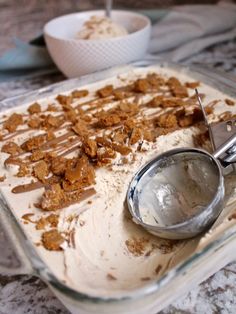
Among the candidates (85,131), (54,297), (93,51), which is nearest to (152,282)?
(54,297)

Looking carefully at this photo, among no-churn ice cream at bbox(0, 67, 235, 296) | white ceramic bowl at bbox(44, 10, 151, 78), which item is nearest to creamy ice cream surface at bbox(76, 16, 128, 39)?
white ceramic bowl at bbox(44, 10, 151, 78)

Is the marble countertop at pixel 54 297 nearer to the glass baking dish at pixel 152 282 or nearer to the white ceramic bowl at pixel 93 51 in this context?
the glass baking dish at pixel 152 282

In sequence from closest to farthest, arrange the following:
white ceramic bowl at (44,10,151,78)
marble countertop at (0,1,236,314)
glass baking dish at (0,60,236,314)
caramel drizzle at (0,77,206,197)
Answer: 1. glass baking dish at (0,60,236,314)
2. marble countertop at (0,1,236,314)
3. caramel drizzle at (0,77,206,197)
4. white ceramic bowl at (44,10,151,78)

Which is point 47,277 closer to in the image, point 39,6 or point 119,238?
point 119,238

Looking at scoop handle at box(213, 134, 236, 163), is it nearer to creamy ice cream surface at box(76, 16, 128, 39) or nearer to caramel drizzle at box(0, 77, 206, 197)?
caramel drizzle at box(0, 77, 206, 197)

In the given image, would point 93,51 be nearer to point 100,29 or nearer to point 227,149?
point 100,29

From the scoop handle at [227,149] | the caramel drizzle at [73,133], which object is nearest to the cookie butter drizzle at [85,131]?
the caramel drizzle at [73,133]
